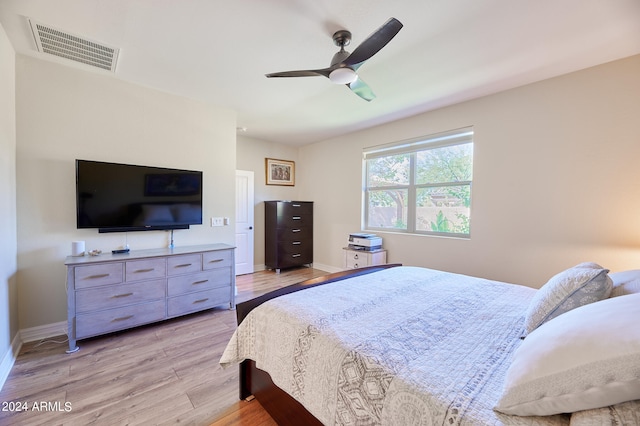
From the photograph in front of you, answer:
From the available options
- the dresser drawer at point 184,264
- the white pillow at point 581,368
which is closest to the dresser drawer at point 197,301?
the dresser drawer at point 184,264

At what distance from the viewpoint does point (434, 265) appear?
346 cm

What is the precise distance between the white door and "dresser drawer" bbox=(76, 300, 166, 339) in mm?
2064

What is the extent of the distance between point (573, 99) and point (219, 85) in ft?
11.6

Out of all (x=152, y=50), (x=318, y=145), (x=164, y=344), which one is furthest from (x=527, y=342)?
(x=318, y=145)

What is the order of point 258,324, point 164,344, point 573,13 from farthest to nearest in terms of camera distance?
1. point 164,344
2. point 573,13
3. point 258,324

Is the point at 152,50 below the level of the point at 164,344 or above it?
above

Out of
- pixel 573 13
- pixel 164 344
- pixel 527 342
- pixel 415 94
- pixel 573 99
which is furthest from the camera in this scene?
pixel 415 94

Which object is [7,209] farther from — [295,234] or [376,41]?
[295,234]

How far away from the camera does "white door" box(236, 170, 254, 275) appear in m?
4.64

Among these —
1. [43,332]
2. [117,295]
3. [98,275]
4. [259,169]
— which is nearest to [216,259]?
[117,295]

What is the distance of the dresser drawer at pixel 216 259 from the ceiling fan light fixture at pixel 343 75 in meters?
2.20

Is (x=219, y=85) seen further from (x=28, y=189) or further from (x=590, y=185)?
(x=590, y=185)

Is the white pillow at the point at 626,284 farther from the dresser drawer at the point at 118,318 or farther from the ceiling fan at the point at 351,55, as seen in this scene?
the dresser drawer at the point at 118,318

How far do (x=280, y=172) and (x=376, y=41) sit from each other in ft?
12.7
